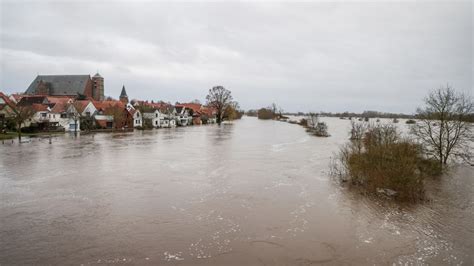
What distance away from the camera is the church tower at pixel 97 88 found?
8200 centimetres

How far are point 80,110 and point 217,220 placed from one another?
4712 centimetres

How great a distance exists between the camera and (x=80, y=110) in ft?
166

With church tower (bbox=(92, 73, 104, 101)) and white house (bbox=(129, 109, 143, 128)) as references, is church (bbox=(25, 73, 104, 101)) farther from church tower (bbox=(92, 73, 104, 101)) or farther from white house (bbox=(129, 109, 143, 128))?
white house (bbox=(129, 109, 143, 128))

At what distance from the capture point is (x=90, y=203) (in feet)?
40.8

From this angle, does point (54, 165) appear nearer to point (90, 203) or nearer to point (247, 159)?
point (90, 203)

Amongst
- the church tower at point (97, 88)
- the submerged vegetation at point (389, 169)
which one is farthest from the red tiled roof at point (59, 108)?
the submerged vegetation at point (389, 169)

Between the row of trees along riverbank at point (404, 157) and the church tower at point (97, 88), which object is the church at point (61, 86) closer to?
the church tower at point (97, 88)

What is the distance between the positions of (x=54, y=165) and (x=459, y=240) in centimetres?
2124

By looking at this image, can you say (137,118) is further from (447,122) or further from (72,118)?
(447,122)

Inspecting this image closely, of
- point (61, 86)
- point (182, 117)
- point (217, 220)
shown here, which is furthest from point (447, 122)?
point (61, 86)

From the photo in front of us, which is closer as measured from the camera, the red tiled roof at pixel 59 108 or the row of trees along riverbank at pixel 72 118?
the row of trees along riverbank at pixel 72 118

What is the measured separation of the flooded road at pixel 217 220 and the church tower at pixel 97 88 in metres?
68.6

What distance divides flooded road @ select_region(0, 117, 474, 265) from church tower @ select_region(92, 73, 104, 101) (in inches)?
2700

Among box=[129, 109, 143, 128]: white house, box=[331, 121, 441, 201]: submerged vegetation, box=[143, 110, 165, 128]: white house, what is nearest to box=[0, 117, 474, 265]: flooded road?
box=[331, 121, 441, 201]: submerged vegetation
